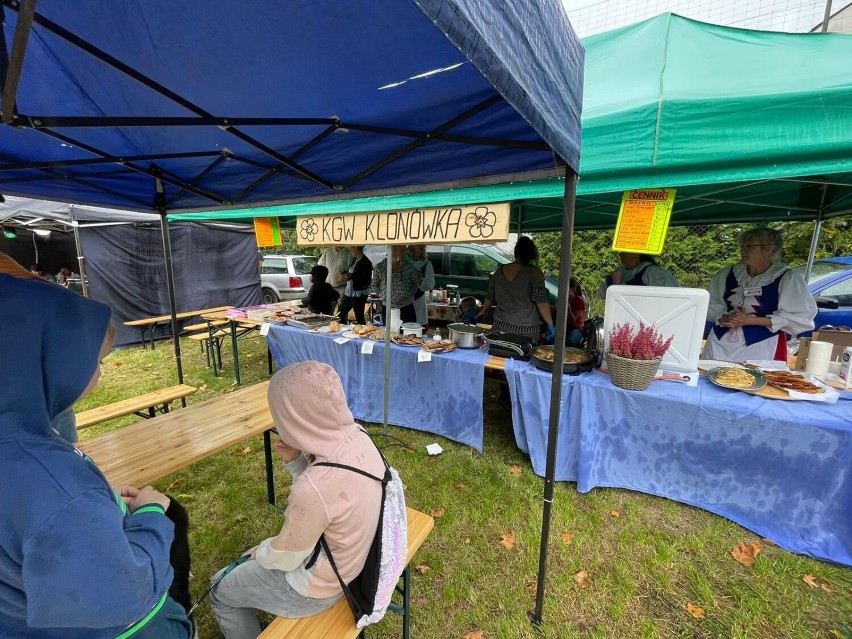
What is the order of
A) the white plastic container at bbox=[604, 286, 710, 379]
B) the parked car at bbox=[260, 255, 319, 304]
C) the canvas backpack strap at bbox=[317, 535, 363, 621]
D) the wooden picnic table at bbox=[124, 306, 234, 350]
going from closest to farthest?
the canvas backpack strap at bbox=[317, 535, 363, 621] → the white plastic container at bbox=[604, 286, 710, 379] → the wooden picnic table at bbox=[124, 306, 234, 350] → the parked car at bbox=[260, 255, 319, 304]

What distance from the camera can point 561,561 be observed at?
2.27m

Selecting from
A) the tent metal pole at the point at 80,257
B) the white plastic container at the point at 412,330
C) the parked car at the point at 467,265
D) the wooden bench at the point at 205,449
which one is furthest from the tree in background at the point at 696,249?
the tent metal pole at the point at 80,257

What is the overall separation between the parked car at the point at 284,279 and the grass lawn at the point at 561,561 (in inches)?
350

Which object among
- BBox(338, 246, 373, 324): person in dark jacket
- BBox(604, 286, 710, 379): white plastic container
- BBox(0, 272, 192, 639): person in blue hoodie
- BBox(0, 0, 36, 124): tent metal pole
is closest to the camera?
BBox(0, 272, 192, 639): person in blue hoodie

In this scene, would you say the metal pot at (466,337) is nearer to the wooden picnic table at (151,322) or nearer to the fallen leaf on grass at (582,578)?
the fallen leaf on grass at (582,578)

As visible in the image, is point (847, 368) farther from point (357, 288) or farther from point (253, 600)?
point (357, 288)

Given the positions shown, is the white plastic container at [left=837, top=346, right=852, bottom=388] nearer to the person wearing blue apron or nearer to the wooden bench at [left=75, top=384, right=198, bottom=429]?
the person wearing blue apron

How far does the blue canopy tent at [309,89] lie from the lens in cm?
107

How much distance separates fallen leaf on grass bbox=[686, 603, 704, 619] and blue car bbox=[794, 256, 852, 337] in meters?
5.93

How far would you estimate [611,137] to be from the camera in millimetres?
2637

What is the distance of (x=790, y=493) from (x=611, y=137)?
2.73 m

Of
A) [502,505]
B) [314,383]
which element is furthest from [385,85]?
[502,505]

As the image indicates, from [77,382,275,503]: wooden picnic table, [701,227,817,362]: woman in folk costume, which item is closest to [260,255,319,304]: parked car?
[77,382,275,503]: wooden picnic table

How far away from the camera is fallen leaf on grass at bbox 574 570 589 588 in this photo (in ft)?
6.92
